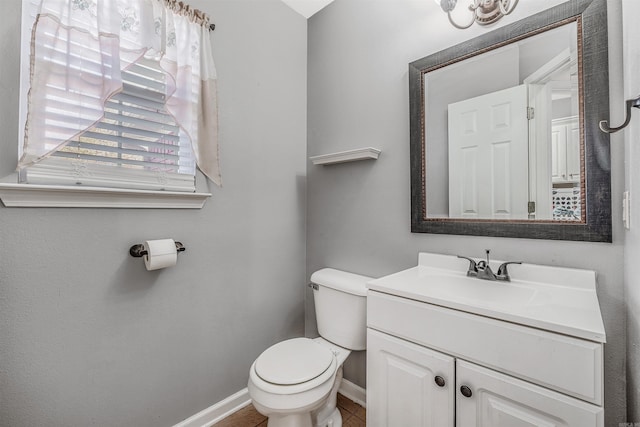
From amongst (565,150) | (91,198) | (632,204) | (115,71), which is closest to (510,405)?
(632,204)

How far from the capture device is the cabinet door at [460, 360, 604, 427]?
71cm

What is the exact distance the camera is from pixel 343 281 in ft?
5.05

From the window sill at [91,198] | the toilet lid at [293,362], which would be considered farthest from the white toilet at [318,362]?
the window sill at [91,198]

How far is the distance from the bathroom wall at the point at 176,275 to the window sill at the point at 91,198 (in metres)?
0.03

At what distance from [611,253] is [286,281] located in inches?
62.7

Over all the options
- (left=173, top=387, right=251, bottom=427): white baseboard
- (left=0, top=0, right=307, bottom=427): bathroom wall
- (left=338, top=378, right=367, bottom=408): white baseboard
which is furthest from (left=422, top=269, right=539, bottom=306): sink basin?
(left=173, top=387, right=251, bottom=427): white baseboard

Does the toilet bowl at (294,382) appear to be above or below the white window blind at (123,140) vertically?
below

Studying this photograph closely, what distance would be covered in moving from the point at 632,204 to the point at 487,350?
1.96 ft

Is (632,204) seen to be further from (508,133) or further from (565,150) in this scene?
(508,133)

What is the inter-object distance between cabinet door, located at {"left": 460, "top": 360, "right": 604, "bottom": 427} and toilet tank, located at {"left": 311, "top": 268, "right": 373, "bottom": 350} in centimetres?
59

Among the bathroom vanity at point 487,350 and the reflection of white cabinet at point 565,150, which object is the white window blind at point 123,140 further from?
the reflection of white cabinet at point 565,150

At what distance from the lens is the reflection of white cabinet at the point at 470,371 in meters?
0.71

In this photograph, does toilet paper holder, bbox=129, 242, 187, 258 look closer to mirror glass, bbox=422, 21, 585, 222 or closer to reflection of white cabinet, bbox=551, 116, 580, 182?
mirror glass, bbox=422, 21, 585, 222

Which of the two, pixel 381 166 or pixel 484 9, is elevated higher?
pixel 484 9
